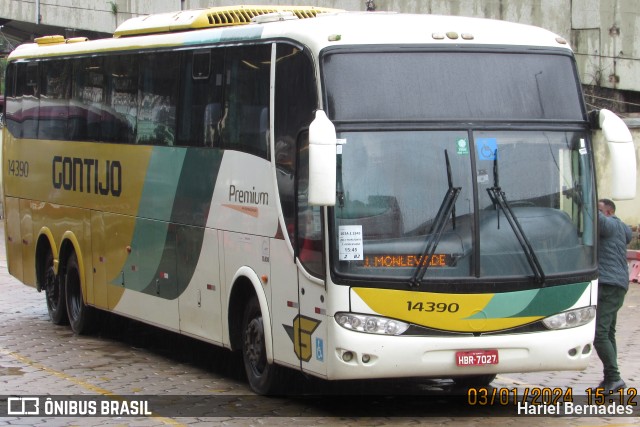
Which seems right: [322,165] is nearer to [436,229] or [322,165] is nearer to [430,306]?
[436,229]

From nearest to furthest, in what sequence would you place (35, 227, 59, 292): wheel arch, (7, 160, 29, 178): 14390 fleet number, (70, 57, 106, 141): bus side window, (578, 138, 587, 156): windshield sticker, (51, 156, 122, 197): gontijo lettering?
(578, 138, 587, 156): windshield sticker < (51, 156, 122, 197): gontijo lettering < (70, 57, 106, 141): bus side window < (35, 227, 59, 292): wheel arch < (7, 160, 29, 178): 14390 fleet number

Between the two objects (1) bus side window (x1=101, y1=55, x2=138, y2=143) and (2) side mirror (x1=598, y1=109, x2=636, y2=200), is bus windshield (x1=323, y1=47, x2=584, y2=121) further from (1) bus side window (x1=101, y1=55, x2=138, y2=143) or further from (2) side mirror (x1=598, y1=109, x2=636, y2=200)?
(1) bus side window (x1=101, y1=55, x2=138, y2=143)

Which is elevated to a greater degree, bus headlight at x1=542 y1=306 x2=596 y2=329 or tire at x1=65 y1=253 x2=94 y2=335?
bus headlight at x1=542 y1=306 x2=596 y2=329

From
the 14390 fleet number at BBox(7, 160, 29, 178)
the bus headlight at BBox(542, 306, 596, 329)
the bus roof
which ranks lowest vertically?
the bus headlight at BBox(542, 306, 596, 329)

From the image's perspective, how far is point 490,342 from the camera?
9.93 meters

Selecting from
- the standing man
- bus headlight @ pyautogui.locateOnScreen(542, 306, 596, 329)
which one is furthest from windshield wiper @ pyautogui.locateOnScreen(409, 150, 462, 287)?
the standing man

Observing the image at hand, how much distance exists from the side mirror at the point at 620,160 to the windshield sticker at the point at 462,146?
1120mm

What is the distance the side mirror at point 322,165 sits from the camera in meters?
9.36

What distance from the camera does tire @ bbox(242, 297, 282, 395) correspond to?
11266mm

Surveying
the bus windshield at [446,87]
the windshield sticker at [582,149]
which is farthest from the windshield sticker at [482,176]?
the windshield sticker at [582,149]

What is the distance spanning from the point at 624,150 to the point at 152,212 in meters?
5.42

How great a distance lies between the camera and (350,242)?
9773 millimetres

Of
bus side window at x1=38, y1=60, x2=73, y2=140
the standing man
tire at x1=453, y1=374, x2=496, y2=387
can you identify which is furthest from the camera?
bus side window at x1=38, y1=60, x2=73, y2=140

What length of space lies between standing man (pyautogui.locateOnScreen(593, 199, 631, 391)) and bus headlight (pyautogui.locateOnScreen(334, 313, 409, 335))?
219 cm
